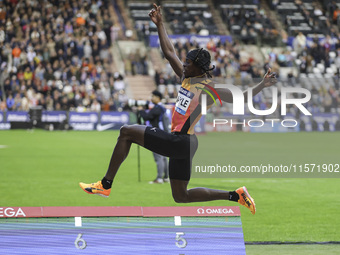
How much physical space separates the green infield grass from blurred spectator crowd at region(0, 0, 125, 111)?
541 cm

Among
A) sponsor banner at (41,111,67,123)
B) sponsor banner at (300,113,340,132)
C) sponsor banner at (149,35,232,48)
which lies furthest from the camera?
sponsor banner at (149,35,232,48)

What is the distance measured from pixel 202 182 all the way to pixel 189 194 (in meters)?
8.65

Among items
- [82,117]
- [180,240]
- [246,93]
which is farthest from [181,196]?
[82,117]

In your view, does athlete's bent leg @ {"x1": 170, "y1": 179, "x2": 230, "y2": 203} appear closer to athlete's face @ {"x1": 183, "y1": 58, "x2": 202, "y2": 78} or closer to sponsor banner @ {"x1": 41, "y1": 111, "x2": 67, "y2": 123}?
athlete's face @ {"x1": 183, "y1": 58, "x2": 202, "y2": 78}

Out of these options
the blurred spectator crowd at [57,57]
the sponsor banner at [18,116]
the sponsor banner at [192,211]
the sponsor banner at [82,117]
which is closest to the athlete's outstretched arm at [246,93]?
the sponsor banner at [192,211]

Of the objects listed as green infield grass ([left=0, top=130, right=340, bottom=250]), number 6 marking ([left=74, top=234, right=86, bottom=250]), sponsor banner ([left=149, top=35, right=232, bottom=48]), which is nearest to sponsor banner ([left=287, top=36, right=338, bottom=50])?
sponsor banner ([left=149, top=35, right=232, bottom=48])

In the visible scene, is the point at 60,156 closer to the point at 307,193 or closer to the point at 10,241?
the point at 307,193

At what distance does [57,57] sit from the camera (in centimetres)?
3712

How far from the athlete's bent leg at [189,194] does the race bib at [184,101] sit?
2.96 feet

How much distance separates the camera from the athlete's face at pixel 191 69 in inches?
299

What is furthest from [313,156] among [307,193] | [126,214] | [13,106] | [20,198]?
[13,106]

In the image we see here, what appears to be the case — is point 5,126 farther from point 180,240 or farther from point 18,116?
point 180,240

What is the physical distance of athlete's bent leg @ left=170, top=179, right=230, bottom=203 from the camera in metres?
7.89

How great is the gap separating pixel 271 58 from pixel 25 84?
15.6 meters
